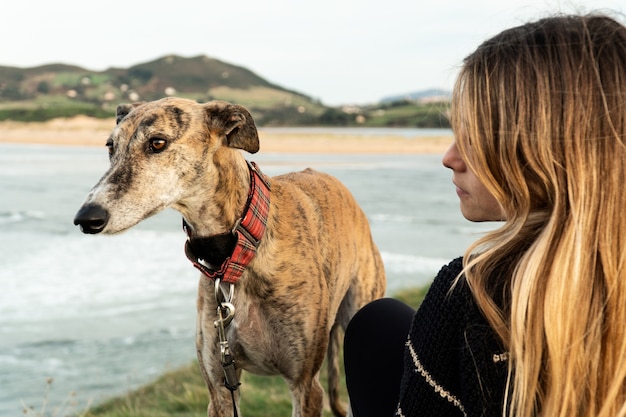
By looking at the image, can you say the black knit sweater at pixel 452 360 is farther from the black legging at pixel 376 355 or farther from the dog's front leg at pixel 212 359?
the dog's front leg at pixel 212 359

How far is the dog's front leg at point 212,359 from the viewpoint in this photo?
282 centimetres

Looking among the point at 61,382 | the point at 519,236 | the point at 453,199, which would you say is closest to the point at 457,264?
the point at 519,236

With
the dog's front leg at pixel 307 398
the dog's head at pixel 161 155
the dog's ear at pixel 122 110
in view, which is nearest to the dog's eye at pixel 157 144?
the dog's head at pixel 161 155

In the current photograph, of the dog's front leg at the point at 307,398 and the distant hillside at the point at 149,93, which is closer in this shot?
the dog's front leg at the point at 307,398

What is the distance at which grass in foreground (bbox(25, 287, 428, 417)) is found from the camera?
4.07 metres

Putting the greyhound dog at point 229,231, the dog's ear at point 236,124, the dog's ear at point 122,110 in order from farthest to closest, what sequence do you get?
the dog's ear at point 122,110
the dog's ear at point 236,124
the greyhound dog at point 229,231

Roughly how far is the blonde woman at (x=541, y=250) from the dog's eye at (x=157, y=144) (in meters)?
1.32

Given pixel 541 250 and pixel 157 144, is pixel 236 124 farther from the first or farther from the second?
pixel 541 250

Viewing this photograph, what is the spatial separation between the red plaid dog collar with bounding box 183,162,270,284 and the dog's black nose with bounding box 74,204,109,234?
423 millimetres

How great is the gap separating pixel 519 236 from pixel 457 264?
17 centimetres

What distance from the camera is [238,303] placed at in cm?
280

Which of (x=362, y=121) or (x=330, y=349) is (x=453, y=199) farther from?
(x=362, y=121)

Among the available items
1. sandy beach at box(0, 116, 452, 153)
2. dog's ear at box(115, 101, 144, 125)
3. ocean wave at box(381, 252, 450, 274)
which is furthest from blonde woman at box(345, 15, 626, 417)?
sandy beach at box(0, 116, 452, 153)

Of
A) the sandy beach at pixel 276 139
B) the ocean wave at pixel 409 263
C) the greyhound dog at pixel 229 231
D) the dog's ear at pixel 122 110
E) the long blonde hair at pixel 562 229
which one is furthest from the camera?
the sandy beach at pixel 276 139
